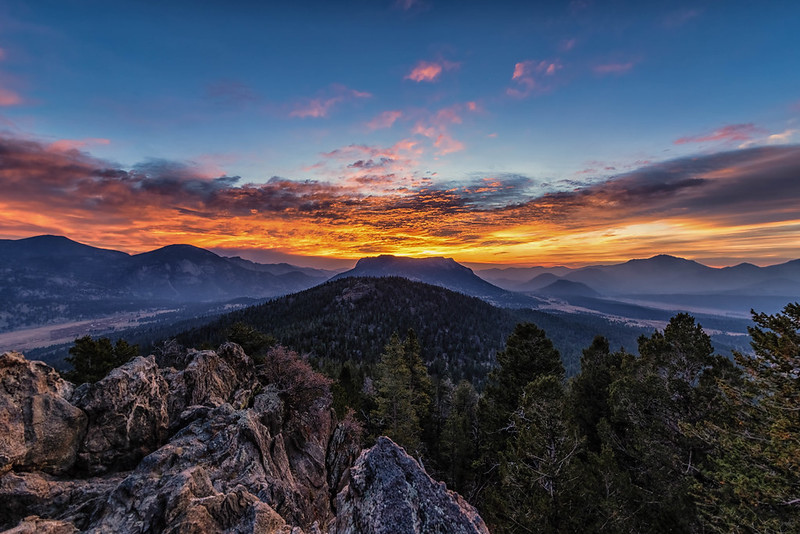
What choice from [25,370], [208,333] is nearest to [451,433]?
[25,370]

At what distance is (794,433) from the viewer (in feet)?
38.9

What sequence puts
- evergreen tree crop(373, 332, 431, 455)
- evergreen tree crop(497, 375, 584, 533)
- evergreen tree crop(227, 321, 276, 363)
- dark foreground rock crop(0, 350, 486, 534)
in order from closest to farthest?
dark foreground rock crop(0, 350, 486, 534) < evergreen tree crop(497, 375, 584, 533) < evergreen tree crop(373, 332, 431, 455) < evergreen tree crop(227, 321, 276, 363)

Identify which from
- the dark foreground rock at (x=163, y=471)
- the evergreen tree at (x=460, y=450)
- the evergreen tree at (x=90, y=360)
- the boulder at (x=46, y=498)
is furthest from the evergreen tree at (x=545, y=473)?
the evergreen tree at (x=90, y=360)

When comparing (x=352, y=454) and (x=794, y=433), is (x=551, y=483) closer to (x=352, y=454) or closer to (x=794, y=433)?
(x=794, y=433)

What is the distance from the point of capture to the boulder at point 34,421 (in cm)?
1270

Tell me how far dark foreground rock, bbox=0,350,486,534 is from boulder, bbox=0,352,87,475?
0.04m

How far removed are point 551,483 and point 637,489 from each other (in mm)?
5608

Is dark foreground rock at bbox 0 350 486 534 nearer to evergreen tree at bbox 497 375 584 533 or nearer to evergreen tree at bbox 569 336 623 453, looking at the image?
evergreen tree at bbox 497 375 584 533

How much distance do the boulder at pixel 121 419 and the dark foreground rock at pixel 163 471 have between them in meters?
0.05

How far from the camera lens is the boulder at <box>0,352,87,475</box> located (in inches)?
500

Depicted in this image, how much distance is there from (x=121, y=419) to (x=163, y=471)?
15.3 feet

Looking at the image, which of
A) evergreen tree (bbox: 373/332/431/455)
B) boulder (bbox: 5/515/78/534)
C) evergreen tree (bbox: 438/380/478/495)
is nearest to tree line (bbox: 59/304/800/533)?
evergreen tree (bbox: 438/380/478/495)

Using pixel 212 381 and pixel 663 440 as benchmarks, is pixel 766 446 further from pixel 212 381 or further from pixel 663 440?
pixel 212 381

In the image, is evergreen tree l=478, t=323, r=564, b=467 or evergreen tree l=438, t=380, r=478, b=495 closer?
evergreen tree l=478, t=323, r=564, b=467
